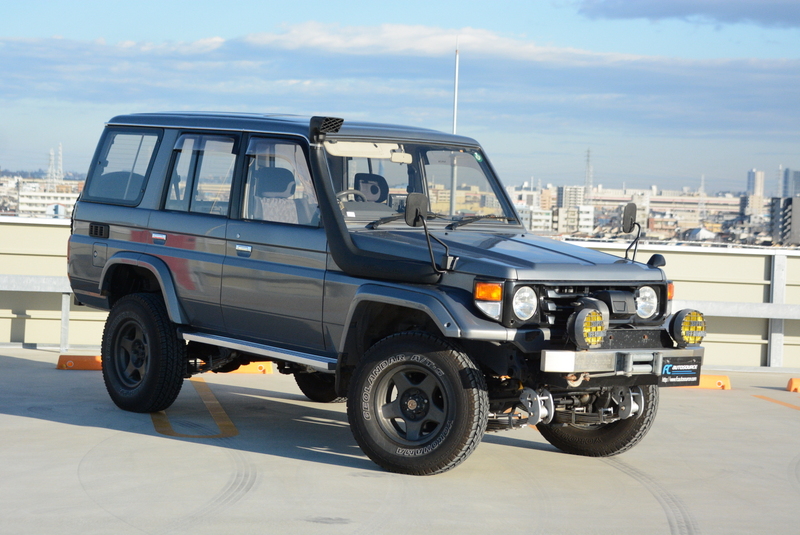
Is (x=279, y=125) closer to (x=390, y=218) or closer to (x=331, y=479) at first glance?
(x=390, y=218)

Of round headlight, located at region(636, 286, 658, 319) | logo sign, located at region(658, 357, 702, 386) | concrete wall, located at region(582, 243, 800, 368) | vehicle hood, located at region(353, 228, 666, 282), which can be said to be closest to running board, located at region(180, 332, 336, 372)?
vehicle hood, located at region(353, 228, 666, 282)

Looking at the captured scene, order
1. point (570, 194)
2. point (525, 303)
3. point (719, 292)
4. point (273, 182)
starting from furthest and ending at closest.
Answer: point (570, 194) < point (719, 292) < point (273, 182) < point (525, 303)

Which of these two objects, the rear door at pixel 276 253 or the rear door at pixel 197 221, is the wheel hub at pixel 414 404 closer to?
the rear door at pixel 276 253

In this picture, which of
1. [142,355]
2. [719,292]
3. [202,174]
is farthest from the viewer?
[719,292]

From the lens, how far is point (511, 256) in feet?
19.0

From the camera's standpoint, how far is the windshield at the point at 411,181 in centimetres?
661

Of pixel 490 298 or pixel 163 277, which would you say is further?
pixel 163 277

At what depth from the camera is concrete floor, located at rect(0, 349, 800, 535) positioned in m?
4.91

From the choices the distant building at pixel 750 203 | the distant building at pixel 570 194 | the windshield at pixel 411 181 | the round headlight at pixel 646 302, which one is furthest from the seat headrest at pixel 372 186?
the distant building at pixel 750 203

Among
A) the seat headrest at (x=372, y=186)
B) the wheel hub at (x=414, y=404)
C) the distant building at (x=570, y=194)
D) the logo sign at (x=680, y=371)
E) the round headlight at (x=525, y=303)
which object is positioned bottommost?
the wheel hub at (x=414, y=404)

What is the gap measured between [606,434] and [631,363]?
120 centimetres

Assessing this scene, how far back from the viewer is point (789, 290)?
1202 cm

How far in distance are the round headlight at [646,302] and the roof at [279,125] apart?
197 centimetres

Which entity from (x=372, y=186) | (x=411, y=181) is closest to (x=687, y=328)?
(x=411, y=181)
